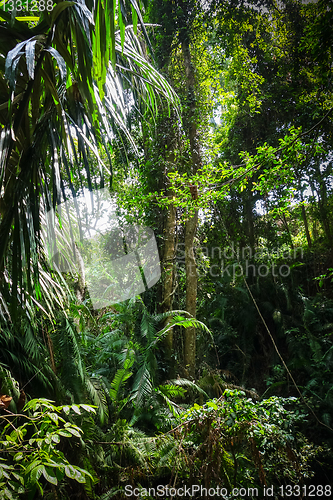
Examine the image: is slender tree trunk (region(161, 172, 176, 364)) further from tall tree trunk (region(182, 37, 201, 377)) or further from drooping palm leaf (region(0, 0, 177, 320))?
drooping palm leaf (region(0, 0, 177, 320))

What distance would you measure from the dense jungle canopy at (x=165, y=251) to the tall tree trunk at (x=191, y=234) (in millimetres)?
24

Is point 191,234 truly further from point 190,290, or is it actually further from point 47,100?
point 47,100

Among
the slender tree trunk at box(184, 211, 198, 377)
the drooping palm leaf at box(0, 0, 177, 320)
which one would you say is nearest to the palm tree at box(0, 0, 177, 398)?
the drooping palm leaf at box(0, 0, 177, 320)

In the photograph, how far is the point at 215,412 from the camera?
1.85 m

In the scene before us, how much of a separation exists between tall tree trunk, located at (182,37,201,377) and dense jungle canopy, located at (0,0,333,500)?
24 millimetres

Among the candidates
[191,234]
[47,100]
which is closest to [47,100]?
[47,100]

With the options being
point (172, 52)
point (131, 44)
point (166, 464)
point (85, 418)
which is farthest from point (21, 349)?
point (172, 52)

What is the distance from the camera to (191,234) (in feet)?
13.4

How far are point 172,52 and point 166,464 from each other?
4.96m

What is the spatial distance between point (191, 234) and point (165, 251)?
0.43 meters

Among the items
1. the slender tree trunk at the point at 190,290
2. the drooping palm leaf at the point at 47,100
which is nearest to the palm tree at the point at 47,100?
the drooping palm leaf at the point at 47,100

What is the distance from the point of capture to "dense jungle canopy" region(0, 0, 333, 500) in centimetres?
112

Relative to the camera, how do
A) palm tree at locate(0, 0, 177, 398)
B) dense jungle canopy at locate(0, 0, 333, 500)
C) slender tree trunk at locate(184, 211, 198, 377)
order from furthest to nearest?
slender tree trunk at locate(184, 211, 198, 377) < dense jungle canopy at locate(0, 0, 333, 500) < palm tree at locate(0, 0, 177, 398)

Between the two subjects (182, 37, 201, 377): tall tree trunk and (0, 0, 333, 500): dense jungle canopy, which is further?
(182, 37, 201, 377): tall tree trunk
